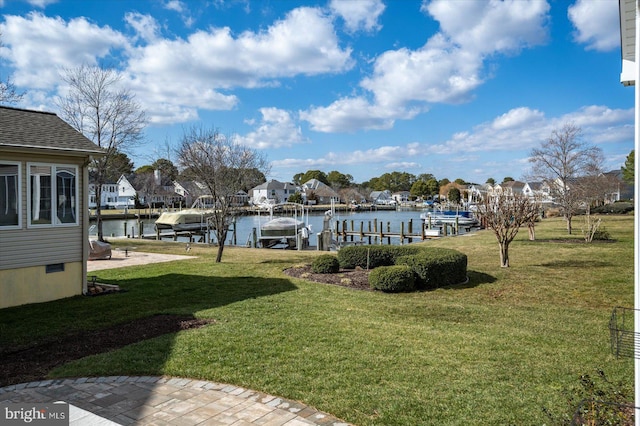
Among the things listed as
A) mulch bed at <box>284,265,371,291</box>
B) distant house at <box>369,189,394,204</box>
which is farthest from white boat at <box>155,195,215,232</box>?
distant house at <box>369,189,394,204</box>

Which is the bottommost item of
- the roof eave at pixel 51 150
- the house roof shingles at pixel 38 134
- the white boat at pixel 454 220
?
the white boat at pixel 454 220

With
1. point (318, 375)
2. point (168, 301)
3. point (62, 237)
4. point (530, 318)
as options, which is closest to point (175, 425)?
point (318, 375)

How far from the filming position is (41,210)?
984 cm

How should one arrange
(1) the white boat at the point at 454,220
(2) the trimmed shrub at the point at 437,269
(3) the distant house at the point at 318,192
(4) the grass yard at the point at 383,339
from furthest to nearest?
(3) the distant house at the point at 318,192 < (1) the white boat at the point at 454,220 < (2) the trimmed shrub at the point at 437,269 < (4) the grass yard at the point at 383,339

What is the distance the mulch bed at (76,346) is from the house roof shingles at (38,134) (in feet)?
14.3

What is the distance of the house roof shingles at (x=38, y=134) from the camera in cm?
930

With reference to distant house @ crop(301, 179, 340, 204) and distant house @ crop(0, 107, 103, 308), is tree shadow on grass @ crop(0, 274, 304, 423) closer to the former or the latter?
distant house @ crop(0, 107, 103, 308)

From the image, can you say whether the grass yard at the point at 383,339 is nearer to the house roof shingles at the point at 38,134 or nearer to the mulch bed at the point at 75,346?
the mulch bed at the point at 75,346

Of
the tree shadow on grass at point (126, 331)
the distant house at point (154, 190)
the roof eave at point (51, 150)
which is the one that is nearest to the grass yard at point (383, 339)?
the tree shadow on grass at point (126, 331)

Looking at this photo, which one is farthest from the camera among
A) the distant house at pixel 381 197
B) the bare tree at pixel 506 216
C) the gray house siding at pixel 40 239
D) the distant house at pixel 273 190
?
the distant house at pixel 381 197

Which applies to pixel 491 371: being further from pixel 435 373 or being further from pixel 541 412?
pixel 541 412

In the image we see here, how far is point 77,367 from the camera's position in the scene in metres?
5.69

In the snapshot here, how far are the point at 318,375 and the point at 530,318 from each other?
194 inches

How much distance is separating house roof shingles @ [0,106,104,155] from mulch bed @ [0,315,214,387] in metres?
4.37
